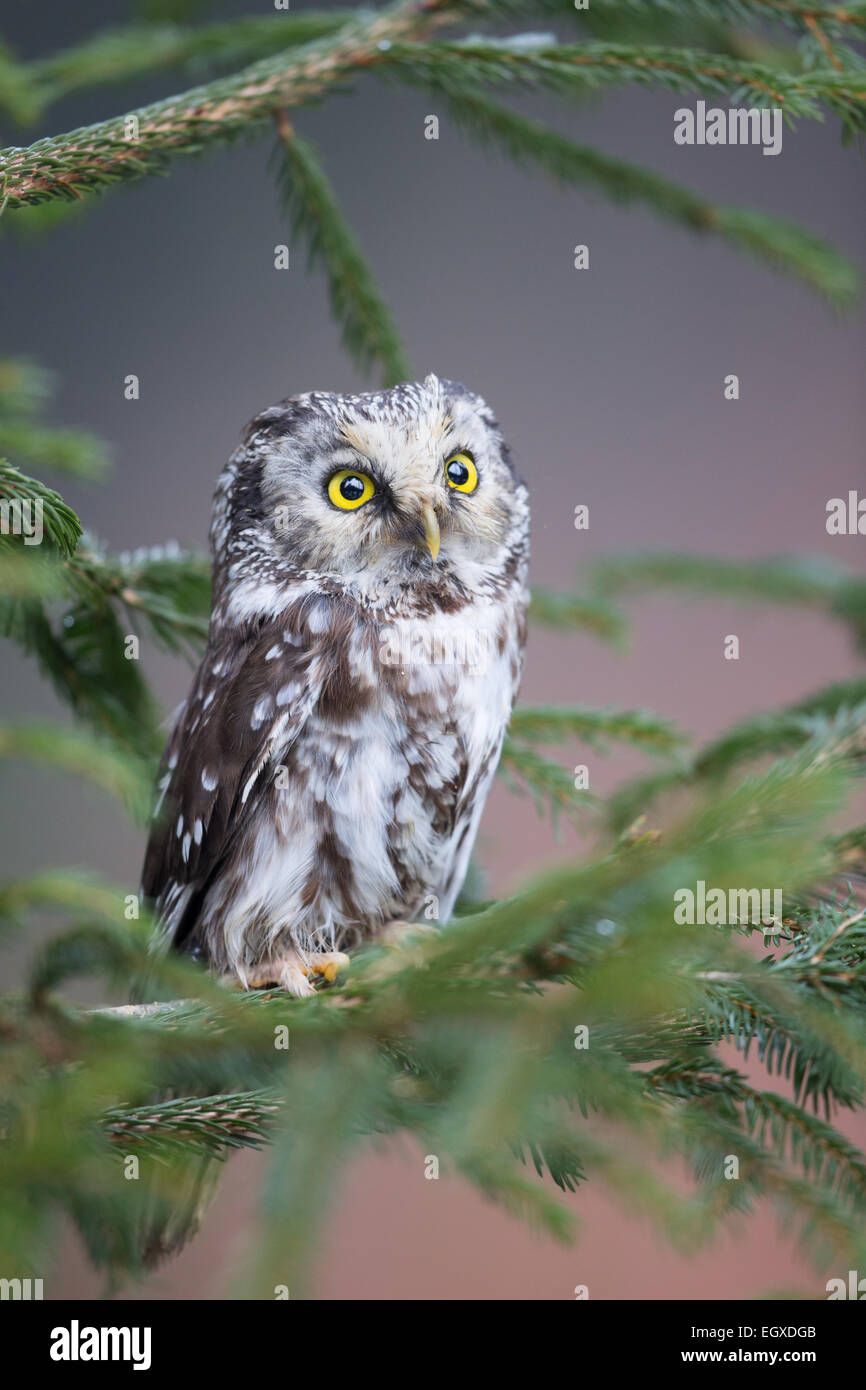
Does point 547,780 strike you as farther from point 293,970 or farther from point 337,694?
point 293,970

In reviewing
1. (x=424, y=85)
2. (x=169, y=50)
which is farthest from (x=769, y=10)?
(x=169, y=50)

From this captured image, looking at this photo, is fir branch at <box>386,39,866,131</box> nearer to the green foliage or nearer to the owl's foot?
the green foliage

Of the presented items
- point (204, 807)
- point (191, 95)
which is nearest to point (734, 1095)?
point (204, 807)

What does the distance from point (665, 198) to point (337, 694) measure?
3.23 ft

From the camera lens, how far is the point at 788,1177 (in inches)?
34.8

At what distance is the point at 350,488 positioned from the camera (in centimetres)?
152

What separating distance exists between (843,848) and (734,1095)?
295 millimetres

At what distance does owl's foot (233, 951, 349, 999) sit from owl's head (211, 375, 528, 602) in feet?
1.61

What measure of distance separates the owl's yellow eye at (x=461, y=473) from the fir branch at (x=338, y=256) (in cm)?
25

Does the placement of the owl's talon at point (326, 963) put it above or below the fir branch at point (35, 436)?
below

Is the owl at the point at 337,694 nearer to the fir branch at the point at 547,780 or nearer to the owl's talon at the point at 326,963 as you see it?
the owl's talon at the point at 326,963

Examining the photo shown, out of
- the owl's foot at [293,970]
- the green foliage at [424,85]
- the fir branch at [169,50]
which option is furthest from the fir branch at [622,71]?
the owl's foot at [293,970]

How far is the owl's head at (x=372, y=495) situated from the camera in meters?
1.50
